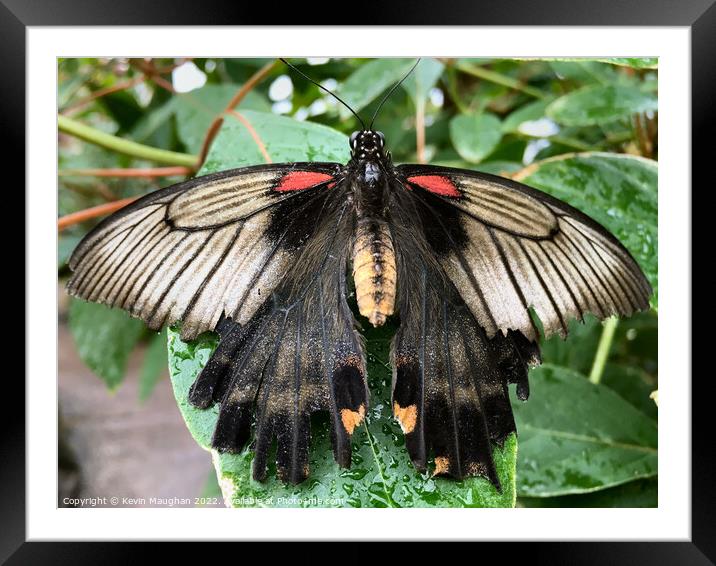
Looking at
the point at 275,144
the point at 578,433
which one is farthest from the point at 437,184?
the point at 578,433

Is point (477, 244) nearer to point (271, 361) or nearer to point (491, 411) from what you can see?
point (491, 411)

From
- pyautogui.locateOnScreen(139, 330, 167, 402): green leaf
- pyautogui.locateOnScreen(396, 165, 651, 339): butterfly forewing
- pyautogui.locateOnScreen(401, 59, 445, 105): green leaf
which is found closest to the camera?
pyautogui.locateOnScreen(396, 165, 651, 339): butterfly forewing

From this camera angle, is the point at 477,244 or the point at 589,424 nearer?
the point at 477,244

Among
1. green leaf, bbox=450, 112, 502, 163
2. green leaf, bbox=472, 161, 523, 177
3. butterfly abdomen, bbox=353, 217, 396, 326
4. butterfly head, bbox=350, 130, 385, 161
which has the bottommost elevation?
butterfly abdomen, bbox=353, 217, 396, 326

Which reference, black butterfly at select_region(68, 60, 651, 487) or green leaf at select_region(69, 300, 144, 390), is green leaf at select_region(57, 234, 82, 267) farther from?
black butterfly at select_region(68, 60, 651, 487)

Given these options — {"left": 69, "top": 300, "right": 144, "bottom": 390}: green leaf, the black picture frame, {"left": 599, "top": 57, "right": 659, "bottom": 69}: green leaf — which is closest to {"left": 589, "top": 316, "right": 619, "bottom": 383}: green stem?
the black picture frame

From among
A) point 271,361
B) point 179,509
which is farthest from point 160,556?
point 271,361

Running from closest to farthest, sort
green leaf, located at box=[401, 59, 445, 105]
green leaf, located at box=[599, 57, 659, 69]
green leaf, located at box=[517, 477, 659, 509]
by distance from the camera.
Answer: green leaf, located at box=[599, 57, 659, 69]
green leaf, located at box=[517, 477, 659, 509]
green leaf, located at box=[401, 59, 445, 105]
